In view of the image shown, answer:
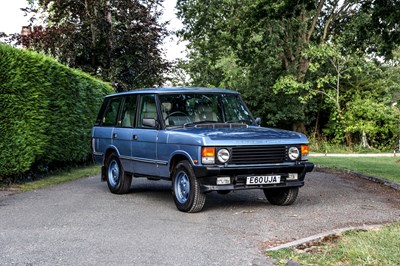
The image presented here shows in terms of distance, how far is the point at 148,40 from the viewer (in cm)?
2638

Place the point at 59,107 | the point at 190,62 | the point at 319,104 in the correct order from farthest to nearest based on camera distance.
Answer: the point at 190,62, the point at 319,104, the point at 59,107

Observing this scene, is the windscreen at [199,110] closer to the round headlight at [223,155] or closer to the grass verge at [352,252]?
the round headlight at [223,155]

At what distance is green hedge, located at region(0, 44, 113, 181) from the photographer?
40.5ft

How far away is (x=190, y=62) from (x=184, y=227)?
41.0 m

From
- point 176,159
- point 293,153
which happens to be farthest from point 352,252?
point 176,159

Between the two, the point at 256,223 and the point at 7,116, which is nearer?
the point at 256,223

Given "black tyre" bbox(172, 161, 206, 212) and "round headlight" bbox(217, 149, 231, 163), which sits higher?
"round headlight" bbox(217, 149, 231, 163)

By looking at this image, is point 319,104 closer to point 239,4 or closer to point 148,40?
point 239,4

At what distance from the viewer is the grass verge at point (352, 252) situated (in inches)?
225

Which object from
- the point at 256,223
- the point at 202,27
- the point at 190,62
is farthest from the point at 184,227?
the point at 190,62

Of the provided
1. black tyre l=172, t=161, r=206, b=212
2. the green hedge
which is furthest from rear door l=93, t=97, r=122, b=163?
black tyre l=172, t=161, r=206, b=212

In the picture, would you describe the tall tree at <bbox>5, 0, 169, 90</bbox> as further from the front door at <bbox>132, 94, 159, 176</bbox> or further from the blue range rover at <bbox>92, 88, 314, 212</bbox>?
the front door at <bbox>132, 94, 159, 176</bbox>

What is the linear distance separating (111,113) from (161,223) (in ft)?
14.2

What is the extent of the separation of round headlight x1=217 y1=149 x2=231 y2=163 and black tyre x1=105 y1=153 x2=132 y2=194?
3.13 m
